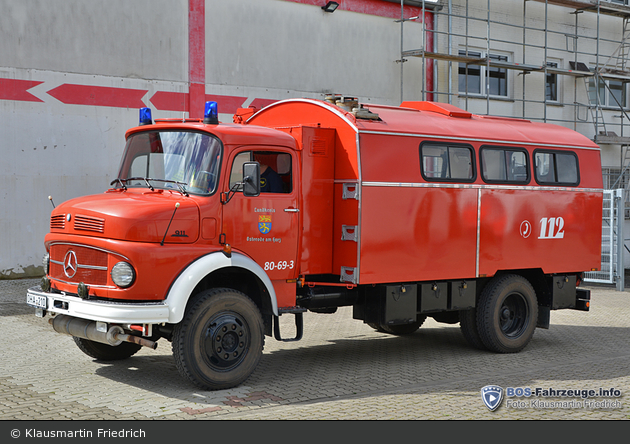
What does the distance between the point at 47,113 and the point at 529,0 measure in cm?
1487

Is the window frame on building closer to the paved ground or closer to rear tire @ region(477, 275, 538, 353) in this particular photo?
the paved ground

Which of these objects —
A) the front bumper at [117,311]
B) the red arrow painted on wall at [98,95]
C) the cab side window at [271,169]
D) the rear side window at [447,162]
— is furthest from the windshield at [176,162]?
the red arrow painted on wall at [98,95]

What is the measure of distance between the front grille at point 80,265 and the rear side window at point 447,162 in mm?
4002

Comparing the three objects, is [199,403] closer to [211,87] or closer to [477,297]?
[477,297]

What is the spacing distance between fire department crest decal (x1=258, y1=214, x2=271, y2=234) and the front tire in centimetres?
75

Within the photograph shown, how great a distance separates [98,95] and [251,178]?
30.9ft

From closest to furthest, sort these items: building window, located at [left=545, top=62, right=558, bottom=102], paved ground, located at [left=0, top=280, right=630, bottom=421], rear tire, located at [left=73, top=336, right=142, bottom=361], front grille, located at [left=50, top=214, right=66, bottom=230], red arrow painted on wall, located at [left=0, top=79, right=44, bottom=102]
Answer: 1. paved ground, located at [left=0, top=280, right=630, bottom=421]
2. front grille, located at [left=50, top=214, right=66, bottom=230]
3. rear tire, located at [left=73, top=336, right=142, bottom=361]
4. red arrow painted on wall, located at [left=0, top=79, right=44, bottom=102]
5. building window, located at [left=545, top=62, right=558, bottom=102]

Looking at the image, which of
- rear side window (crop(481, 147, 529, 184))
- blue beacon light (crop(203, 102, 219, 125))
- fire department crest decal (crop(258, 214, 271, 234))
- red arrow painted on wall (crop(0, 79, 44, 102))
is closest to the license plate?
fire department crest decal (crop(258, 214, 271, 234))

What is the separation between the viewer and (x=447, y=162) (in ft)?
30.1

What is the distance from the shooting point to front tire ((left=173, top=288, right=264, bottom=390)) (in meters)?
6.95

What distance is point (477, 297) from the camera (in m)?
9.78

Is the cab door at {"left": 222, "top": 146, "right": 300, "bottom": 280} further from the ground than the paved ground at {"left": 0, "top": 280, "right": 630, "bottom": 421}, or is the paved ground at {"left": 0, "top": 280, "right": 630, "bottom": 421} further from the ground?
→ the cab door at {"left": 222, "top": 146, "right": 300, "bottom": 280}

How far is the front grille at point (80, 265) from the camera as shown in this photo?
22.7 ft
